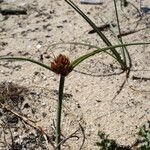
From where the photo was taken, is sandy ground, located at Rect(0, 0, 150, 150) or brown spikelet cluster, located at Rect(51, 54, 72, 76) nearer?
brown spikelet cluster, located at Rect(51, 54, 72, 76)

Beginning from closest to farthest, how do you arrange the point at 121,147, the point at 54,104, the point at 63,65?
the point at 63,65 → the point at 121,147 → the point at 54,104

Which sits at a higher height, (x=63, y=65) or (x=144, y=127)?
(x=63, y=65)

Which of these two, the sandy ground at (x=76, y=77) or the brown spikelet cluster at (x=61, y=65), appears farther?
the sandy ground at (x=76, y=77)

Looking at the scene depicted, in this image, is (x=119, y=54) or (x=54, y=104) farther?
(x=119, y=54)

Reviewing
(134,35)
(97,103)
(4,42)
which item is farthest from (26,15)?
(97,103)

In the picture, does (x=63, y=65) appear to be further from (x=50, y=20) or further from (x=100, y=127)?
(x=50, y=20)

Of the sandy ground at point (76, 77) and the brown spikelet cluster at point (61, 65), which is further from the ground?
the brown spikelet cluster at point (61, 65)

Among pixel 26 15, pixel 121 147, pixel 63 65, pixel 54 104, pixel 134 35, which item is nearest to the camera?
pixel 63 65

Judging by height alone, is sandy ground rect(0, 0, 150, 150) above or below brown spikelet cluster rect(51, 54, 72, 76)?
below
